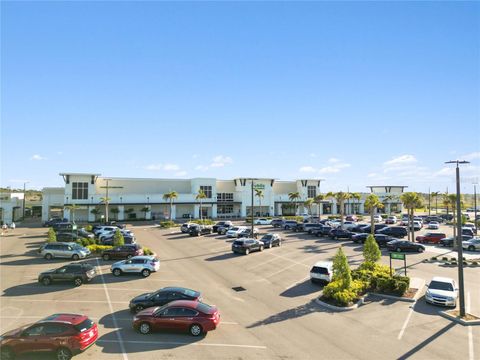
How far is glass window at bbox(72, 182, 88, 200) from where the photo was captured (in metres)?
67.2

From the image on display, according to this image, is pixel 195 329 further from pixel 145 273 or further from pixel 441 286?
pixel 441 286

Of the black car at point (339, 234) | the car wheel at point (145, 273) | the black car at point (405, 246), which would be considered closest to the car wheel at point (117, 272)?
the car wheel at point (145, 273)

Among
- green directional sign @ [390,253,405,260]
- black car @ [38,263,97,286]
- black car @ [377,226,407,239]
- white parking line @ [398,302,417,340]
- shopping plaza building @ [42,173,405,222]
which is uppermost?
shopping plaza building @ [42,173,405,222]

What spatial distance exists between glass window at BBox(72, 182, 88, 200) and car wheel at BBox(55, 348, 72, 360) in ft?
199

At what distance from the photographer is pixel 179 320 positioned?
579 inches

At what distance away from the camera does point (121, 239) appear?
3444 cm

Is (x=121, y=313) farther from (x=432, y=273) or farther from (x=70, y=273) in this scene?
(x=432, y=273)

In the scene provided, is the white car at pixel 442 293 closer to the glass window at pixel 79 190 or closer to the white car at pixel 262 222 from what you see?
the white car at pixel 262 222

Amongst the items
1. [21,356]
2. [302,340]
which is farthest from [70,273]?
[302,340]

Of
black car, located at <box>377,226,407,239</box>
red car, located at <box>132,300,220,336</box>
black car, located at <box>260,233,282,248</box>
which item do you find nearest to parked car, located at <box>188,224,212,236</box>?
black car, located at <box>260,233,282,248</box>

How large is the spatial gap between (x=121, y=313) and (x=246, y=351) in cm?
784

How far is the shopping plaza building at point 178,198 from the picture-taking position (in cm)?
6806

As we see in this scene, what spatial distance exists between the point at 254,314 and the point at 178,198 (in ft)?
193

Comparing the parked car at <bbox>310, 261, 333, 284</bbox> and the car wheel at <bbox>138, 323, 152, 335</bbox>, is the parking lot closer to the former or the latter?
the car wheel at <bbox>138, 323, 152, 335</bbox>
